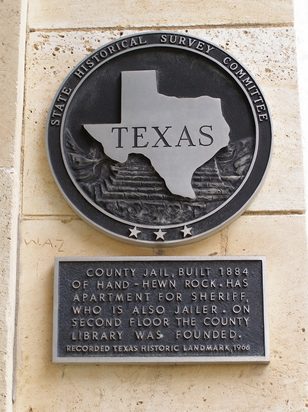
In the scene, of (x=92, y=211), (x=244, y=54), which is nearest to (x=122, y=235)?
(x=92, y=211)

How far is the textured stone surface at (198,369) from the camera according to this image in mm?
5441

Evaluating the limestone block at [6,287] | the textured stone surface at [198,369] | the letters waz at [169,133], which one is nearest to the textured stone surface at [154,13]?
the letters waz at [169,133]

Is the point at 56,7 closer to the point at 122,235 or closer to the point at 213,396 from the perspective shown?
the point at 122,235

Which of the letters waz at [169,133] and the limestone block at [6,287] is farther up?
the letters waz at [169,133]

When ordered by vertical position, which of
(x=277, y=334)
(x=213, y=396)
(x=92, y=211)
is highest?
(x=92, y=211)

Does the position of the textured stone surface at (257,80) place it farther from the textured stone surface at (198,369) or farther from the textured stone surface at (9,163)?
the textured stone surface at (198,369)

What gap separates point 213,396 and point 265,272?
0.93 m

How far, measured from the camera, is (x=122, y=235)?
5715 millimetres

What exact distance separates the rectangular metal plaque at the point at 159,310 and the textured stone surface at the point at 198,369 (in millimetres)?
101

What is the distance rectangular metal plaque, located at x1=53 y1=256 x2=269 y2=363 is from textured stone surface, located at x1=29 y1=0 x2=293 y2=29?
6.33ft

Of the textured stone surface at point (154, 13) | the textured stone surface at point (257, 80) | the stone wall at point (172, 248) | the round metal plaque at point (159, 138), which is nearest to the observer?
the stone wall at point (172, 248)

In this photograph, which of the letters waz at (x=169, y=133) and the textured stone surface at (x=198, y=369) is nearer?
the textured stone surface at (x=198, y=369)

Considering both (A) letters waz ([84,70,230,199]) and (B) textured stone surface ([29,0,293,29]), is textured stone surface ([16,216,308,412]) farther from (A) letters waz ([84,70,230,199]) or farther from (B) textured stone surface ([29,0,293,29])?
(B) textured stone surface ([29,0,293,29])

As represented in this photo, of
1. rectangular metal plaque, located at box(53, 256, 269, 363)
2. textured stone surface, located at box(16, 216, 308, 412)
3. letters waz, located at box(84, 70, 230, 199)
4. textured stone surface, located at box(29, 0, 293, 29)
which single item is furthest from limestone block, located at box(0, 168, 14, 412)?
textured stone surface, located at box(29, 0, 293, 29)
